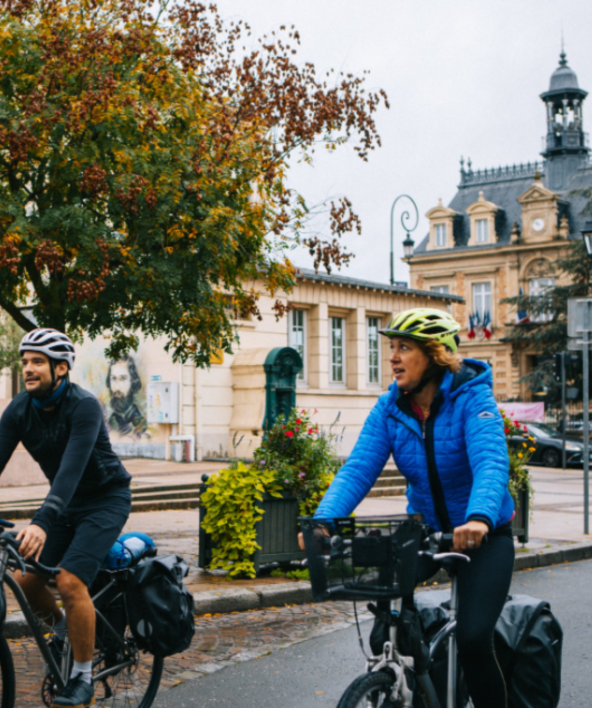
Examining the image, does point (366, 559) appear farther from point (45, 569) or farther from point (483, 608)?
point (45, 569)

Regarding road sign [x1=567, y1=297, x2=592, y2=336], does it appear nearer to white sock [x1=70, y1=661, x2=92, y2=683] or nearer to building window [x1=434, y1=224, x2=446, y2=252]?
white sock [x1=70, y1=661, x2=92, y2=683]

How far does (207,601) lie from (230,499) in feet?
3.75

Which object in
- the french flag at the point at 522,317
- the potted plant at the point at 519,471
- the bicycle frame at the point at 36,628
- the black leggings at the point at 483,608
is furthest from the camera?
the french flag at the point at 522,317

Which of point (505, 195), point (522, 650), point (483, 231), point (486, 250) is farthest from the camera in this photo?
point (505, 195)

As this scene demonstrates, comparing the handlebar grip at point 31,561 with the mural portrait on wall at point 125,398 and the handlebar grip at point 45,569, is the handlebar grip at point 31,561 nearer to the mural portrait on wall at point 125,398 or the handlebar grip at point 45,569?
the handlebar grip at point 45,569

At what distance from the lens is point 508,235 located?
56.8m

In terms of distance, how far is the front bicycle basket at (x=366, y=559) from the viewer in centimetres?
302

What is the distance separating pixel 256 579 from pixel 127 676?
4.28 metres

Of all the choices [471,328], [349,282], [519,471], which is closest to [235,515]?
[519,471]

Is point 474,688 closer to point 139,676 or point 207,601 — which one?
point 139,676

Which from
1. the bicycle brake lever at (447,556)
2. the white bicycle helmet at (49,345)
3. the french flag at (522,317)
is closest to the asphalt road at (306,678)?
the white bicycle helmet at (49,345)

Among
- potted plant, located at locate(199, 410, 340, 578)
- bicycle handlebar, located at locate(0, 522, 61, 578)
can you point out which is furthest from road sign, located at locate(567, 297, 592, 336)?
bicycle handlebar, located at locate(0, 522, 61, 578)

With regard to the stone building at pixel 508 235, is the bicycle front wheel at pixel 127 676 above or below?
below

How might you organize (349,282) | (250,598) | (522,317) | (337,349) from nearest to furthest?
(250,598)
(349,282)
(337,349)
(522,317)
